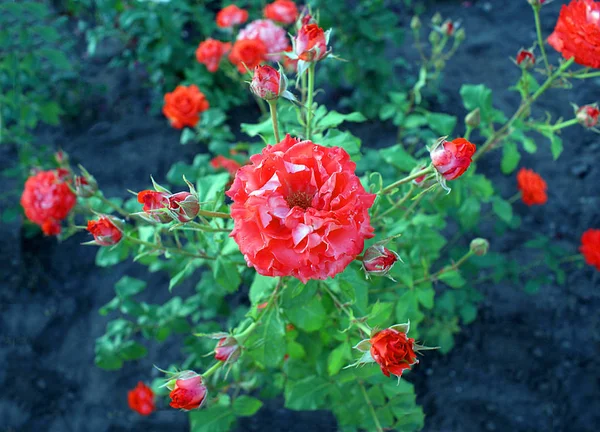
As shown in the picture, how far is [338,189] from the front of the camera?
3.54ft

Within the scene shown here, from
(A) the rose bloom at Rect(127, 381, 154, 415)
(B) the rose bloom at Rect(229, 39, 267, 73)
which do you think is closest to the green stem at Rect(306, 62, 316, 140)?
(B) the rose bloom at Rect(229, 39, 267, 73)

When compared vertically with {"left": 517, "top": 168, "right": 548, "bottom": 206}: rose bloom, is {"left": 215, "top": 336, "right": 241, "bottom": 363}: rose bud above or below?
above

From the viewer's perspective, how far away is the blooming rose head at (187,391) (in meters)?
1.20

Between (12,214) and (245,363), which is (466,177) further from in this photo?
(12,214)

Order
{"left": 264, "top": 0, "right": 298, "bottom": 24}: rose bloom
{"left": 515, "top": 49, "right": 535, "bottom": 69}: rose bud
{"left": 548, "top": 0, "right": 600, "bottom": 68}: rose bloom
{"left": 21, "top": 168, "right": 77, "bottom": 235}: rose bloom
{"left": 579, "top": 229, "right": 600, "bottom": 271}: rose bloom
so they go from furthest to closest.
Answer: {"left": 264, "top": 0, "right": 298, "bottom": 24}: rose bloom, {"left": 579, "top": 229, "right": 600, "bottom": 271}: rose bloom, {"left": 21, "top": 168, "right": 77, "bottom": 235}: rose bloom, {"left": 515, "top": 49, "right": 535, "bottom": 69}: rose bud, {"left": 548, "top": 0, "right": 600, "bottom": 68}: rose bloom

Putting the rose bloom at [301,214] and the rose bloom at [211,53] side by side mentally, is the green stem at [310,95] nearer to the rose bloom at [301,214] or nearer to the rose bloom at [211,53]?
the rose bloom at [301,214]

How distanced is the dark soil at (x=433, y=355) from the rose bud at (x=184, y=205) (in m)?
1.94

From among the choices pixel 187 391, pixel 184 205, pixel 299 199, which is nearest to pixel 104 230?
pixel 184 205

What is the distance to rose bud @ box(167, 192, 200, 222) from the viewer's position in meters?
1.12

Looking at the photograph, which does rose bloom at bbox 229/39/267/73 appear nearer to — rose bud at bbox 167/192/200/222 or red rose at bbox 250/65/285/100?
red rose at bbox 250/65/285/100

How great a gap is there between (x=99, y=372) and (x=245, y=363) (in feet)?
4.52

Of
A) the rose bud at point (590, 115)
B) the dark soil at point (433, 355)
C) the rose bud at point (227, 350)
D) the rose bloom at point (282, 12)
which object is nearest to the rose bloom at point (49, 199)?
the rose bud at point (227, 350)

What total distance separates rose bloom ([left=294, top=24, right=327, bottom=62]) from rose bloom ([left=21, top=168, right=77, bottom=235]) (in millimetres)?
1222

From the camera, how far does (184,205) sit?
1120 mm
